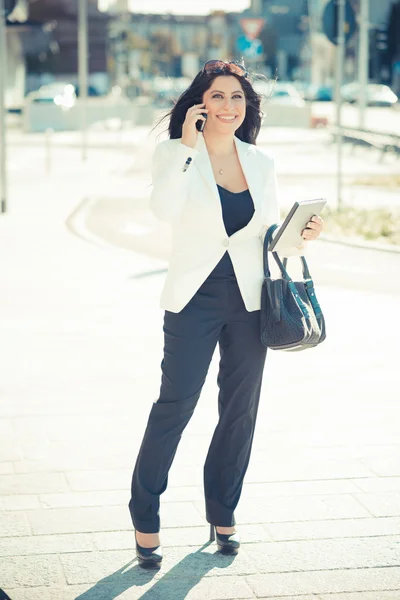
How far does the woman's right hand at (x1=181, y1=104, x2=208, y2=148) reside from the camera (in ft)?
14.0

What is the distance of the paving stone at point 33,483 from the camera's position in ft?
17.0

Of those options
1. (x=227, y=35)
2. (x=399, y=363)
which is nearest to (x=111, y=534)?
(x=399, y=363)

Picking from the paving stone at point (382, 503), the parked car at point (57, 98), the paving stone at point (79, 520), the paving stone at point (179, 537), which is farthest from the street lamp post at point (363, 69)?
the paving stone at point (179, 537)

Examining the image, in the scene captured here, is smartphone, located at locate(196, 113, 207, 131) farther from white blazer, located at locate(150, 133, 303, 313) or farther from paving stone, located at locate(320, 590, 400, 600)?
paving stone, located at locate(320, 590, 400, 600)

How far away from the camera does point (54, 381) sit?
730 cm

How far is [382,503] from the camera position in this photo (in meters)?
5.05

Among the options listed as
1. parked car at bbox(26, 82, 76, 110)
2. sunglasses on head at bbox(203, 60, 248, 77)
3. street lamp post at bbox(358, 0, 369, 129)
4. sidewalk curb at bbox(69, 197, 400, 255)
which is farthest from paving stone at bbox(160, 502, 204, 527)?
parked car at bbox(26, 82, 76, 110)

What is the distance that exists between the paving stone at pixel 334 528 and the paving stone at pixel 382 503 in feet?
0.23

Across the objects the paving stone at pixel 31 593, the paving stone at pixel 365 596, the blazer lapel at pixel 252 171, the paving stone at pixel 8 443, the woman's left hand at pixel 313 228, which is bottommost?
the paving stone at pixel 8 443

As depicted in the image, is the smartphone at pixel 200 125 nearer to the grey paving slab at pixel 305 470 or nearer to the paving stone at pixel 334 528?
the paving stone at pixel 334 528

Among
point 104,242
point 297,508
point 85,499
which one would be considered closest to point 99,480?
point 85,499

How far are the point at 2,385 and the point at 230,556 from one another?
3052 millimetres

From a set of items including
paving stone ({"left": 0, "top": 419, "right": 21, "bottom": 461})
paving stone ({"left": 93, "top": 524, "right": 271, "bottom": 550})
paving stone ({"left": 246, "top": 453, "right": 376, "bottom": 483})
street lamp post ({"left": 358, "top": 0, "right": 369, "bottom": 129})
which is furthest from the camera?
street lamp post ({"left": 358, "top": 0, "right": 369, "bottom": 129})

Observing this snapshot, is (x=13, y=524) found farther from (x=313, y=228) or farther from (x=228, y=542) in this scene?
(x=313, y=228)
